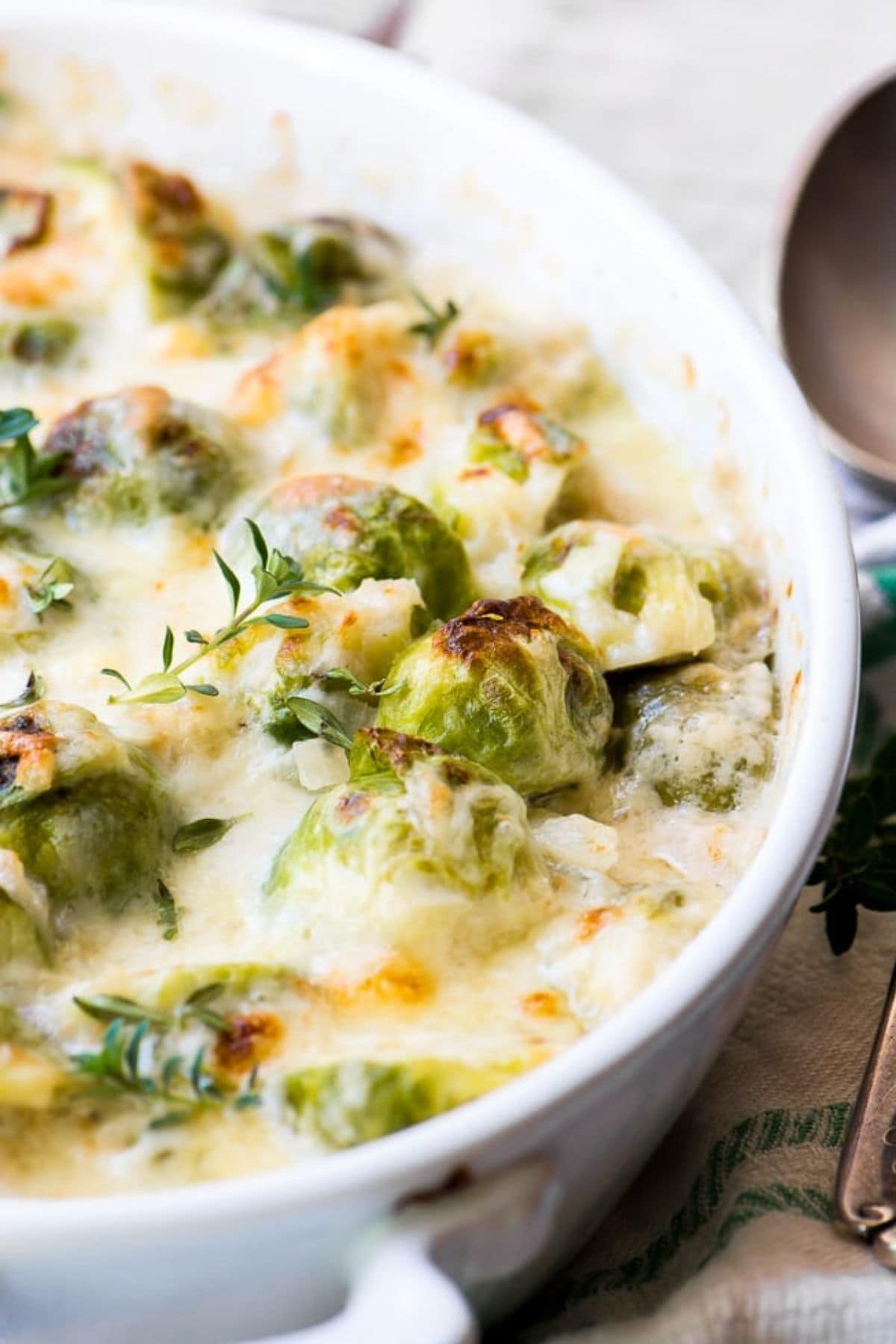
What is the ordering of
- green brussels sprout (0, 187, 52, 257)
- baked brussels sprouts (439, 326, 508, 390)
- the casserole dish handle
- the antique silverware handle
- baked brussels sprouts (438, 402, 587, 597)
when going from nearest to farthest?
the casserole dish handle, the antique silverware handle, baked brussels sprouts (438, 402, 587, 597), baked brussels sprouts (439, 326, 508, 390), green brussels sprout (0, 187, 52, 257)

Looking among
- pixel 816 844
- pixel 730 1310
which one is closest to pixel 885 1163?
pixel 730 1310

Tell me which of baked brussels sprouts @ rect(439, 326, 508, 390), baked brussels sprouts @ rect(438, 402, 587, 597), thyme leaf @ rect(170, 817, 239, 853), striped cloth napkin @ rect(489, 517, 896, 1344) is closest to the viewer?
striped cloth napkin @ rect(489, 517, 896, 1344)

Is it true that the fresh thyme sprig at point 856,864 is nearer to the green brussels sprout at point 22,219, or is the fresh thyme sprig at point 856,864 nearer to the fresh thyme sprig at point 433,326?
the fresh thyme sprig at point 433,326

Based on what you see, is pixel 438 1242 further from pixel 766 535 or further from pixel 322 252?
pixel 322 252

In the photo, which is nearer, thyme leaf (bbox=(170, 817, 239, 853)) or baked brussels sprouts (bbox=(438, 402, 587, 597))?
thyme leaf (bbox=(170, 817, 239, 853))

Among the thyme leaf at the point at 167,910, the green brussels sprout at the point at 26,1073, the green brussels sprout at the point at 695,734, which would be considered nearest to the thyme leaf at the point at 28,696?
the thyme leaf at the point at 167,910

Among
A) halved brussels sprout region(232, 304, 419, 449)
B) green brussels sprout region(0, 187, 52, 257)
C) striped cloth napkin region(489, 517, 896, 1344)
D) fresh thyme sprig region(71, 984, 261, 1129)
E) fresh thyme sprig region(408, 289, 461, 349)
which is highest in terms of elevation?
fresh thyme sprig region(408, 289, 461, 349)

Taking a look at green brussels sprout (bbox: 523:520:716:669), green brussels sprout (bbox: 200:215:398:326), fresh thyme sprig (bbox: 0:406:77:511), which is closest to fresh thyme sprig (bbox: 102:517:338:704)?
green brussels sprout (bbox: 523:520:716:669)

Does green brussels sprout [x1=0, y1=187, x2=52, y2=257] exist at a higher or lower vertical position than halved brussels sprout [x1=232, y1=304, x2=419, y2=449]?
lower

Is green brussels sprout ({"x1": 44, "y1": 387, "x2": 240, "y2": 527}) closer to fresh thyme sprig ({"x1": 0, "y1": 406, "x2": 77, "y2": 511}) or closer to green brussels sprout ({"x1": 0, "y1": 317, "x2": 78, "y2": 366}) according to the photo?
fresh thyme sprig ({"x1": 0, "y1": 406, "x2": 77, "y2": 511})
